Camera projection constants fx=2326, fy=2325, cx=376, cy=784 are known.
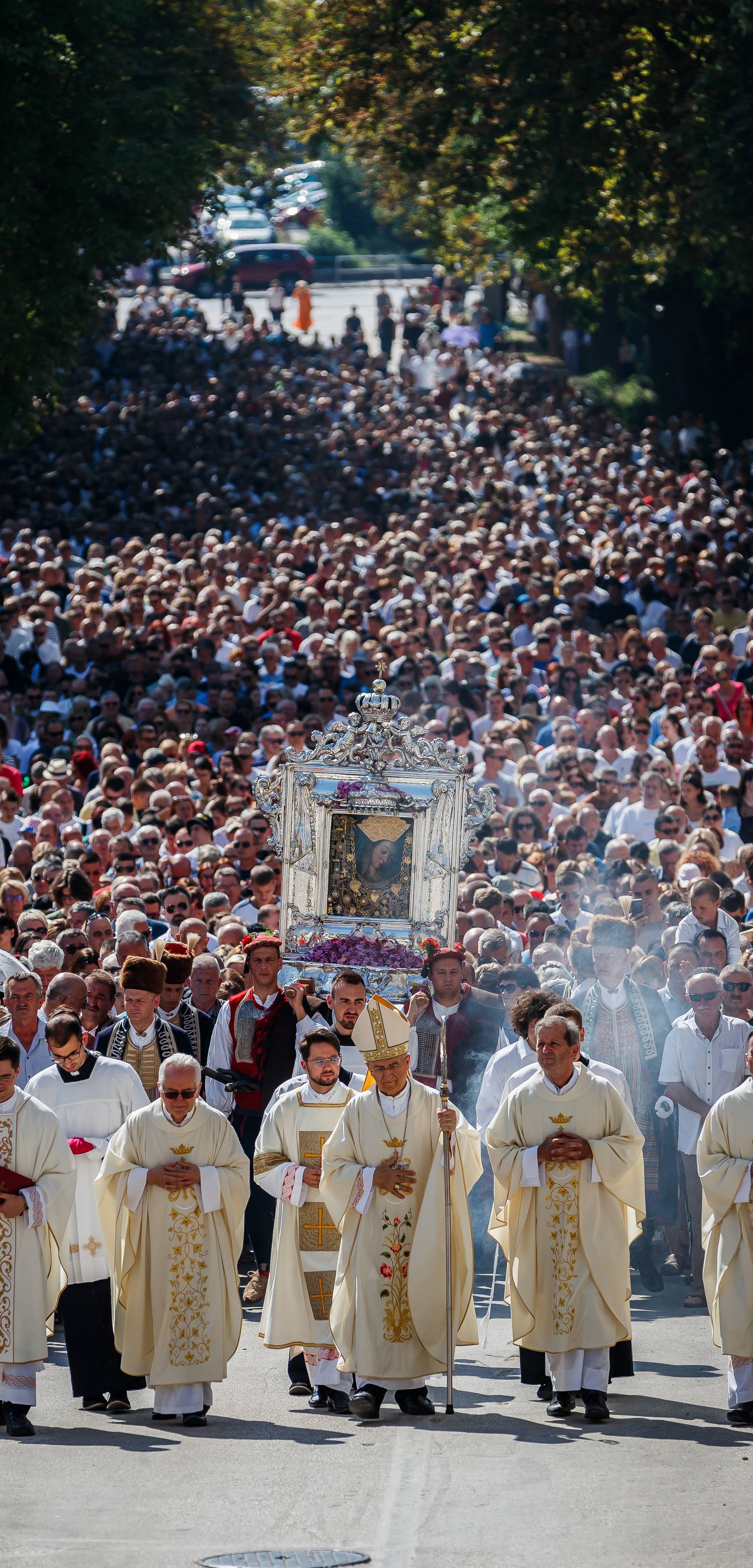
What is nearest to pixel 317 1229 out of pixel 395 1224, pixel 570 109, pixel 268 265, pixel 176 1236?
pixel 395 1224

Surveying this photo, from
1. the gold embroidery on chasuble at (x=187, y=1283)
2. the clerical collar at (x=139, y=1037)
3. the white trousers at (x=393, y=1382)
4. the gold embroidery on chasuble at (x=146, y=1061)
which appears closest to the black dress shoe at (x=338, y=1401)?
the white trousers at (x=393, y=1382)

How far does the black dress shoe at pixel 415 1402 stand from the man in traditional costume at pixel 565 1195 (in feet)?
1.50

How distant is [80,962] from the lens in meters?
11.8

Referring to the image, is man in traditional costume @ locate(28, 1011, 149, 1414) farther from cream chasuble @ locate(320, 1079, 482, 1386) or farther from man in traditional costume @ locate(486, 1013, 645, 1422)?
man in traditional costume @ locate(486, 1013, 645, 1422)

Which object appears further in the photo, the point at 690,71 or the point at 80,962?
the point at 690,71

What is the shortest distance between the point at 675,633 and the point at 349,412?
13563mm

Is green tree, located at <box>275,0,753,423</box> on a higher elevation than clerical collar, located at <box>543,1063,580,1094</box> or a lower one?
higher

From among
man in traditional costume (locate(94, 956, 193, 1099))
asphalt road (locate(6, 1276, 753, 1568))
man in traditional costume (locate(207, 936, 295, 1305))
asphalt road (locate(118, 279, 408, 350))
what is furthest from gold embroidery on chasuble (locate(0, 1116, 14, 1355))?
asphalt road (locate(118, 279, 408, 350))

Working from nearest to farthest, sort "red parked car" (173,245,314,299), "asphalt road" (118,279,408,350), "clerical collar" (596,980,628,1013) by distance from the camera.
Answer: "clerical collar" (596,980,628,1013) < "asphalt road" (118,279,408,350) < "red parked car" (173,245,314,299)

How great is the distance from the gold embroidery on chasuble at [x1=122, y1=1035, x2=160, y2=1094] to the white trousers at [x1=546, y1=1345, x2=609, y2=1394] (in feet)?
8.73

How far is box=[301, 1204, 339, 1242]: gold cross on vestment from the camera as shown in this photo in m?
9.91

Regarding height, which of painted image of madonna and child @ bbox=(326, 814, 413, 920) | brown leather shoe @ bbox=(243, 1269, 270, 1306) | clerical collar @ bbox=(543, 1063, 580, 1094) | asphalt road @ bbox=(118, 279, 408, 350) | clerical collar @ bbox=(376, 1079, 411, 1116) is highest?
asphalt road @ bbox=(118, 279, 408, 350)

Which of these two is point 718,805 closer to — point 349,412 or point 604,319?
point 349,412

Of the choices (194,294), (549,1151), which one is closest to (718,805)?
(549,1151)
